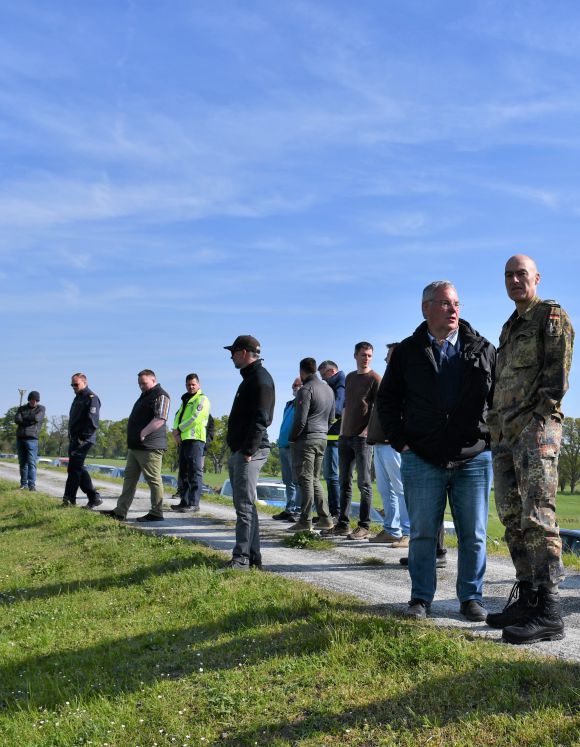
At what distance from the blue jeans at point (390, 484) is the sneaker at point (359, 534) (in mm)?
573

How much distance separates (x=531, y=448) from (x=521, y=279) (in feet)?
3.92

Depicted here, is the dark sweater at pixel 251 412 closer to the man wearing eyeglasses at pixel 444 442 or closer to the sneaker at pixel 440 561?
the sneaker at pixel 440 561

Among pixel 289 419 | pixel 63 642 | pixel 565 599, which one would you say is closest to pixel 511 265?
pixel 565 599

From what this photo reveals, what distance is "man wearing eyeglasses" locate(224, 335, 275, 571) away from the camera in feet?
25.2

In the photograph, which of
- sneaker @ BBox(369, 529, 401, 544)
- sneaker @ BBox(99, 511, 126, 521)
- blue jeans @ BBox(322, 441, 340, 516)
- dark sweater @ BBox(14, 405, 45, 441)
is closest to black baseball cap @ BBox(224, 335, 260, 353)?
sneaker @ BBox(369, 529, 401, 544)

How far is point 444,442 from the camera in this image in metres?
5.40

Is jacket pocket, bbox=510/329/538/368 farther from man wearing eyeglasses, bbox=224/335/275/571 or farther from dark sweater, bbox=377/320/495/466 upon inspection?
man wearing eyeglasses, bbox=224/335/275/571

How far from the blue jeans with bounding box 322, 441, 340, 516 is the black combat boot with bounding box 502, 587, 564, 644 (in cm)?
705

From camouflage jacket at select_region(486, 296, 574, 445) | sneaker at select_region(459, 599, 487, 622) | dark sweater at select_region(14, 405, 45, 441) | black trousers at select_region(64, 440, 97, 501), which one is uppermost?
camouflage jacket at select_region(486, 296, 574, 445)

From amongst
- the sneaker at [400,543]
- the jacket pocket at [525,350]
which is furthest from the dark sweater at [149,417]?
the jacket pocket at [525,350]

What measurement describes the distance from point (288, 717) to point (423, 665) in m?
0.87

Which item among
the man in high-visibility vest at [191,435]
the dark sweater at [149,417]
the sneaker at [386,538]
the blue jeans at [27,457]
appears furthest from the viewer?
the blue jeans at [27,457]

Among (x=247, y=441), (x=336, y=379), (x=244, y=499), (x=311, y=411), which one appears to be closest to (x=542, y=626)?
(x=244, y=499)

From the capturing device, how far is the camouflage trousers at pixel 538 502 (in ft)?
16.3
